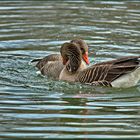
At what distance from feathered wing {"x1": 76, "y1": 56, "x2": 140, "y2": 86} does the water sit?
0.26 m

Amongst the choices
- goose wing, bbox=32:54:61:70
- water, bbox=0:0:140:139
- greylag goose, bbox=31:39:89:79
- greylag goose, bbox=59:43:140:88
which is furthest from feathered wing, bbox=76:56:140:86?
goose wing, bbox=32:54:61:70

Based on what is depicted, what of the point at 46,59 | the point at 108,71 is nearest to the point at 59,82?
the point at 108,71

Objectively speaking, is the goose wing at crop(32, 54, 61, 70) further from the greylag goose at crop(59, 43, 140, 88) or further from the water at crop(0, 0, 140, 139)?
the greylag goose at crop(59, 43, 140, 88)

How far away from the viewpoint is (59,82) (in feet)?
45.1

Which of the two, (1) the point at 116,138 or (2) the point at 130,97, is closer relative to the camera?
(1) the point at 116,138

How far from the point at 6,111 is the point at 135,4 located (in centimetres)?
1113

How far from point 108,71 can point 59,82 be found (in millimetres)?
1242

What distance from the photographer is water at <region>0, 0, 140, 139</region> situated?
1012 cm

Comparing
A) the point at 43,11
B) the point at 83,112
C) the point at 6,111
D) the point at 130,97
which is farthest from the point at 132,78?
the point at 43,11

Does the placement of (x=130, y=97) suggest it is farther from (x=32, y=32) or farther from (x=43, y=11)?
(x=43, y=11)

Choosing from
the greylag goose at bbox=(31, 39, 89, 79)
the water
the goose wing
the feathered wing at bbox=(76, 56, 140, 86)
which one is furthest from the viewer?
the goose wing

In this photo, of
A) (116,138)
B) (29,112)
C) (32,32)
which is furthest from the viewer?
(32,32)

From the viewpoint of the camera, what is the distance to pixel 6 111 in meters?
11.0

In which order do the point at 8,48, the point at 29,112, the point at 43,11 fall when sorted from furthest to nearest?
the point at 43,11
the point at 8,48
the point at 29,112
